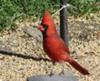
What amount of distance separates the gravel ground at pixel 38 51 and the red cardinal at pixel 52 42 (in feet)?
3.22

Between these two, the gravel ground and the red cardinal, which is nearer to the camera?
the red cardinal

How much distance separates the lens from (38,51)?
7320mm

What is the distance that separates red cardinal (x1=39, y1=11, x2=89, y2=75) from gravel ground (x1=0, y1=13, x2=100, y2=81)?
0.98 metres

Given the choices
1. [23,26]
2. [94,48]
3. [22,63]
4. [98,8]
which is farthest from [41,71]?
[98,8]

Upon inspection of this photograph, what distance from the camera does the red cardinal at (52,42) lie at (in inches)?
207

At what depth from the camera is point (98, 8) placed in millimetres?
8820

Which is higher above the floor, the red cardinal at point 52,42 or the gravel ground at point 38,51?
the red cardinal at point 52,42

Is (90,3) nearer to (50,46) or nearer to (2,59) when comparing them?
(2,59)

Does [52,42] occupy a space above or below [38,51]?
above

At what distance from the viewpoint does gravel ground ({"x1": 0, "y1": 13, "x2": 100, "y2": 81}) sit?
21.8 ft

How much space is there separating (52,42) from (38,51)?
1905 mm

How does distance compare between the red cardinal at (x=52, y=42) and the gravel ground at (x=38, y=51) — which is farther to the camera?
the gravel ground at (x=38, y=51)

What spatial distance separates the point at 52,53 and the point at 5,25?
2.80m

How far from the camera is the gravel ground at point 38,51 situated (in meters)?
6.65
